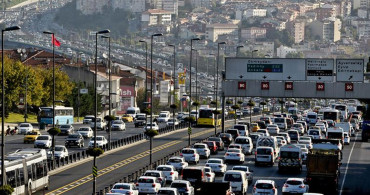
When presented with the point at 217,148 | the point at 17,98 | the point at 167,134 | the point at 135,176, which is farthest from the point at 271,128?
the point at 135,176

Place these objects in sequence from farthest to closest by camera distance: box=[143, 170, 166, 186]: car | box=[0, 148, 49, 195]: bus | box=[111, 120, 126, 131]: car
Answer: box=[111, 120, 126, 131]: car → box=[143, 170, 166, 186]: car → box=[0, 148, 49, 195]: bus

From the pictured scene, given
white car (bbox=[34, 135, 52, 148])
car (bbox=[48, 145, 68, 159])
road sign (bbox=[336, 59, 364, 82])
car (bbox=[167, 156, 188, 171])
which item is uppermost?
road sign (bbox=[336, 59, 364, 82])

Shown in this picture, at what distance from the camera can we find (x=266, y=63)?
95.7m

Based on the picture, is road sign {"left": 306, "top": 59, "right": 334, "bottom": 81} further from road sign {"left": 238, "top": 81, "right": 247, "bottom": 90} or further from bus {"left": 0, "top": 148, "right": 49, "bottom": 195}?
bus {"left": 0, "top": 148, "right": 49, "bottom": 195}

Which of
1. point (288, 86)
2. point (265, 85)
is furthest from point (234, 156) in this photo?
point (288, 86)

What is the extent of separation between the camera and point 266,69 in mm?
95625

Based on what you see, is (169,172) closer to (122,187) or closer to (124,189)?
(122,187)

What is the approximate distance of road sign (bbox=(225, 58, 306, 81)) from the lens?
95.2 metres

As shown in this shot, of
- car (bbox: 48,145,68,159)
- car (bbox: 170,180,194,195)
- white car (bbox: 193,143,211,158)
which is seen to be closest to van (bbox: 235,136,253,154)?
white car (bbox: 193,143,211,158)

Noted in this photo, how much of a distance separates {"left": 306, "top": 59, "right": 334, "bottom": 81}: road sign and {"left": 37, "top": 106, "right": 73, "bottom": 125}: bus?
36.4 m

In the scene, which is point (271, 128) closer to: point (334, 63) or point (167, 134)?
point (167, 134)

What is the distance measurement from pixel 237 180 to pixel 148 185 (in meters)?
5.58

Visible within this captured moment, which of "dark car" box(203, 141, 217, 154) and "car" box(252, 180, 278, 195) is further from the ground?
"dark car" box(203, 141, 217, 154)

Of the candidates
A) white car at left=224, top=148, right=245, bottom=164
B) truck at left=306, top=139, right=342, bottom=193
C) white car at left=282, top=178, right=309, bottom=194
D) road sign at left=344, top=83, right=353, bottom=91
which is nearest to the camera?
white car at left=282, top=178, right=309, bottom=194
